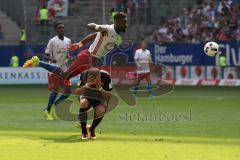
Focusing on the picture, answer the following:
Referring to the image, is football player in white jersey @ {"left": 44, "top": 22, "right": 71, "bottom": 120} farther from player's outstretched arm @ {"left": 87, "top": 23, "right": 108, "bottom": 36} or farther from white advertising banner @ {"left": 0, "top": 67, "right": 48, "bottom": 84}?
white advertising banner @ {"left": 0, "top": 67, "right": 48, "bottom": 84}

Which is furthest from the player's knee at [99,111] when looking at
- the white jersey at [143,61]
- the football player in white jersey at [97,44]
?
the white jersey at [143,61]

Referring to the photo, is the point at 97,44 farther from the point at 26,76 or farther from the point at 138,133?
the point at 26,76

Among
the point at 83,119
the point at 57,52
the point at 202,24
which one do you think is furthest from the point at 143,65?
the point at 83,119

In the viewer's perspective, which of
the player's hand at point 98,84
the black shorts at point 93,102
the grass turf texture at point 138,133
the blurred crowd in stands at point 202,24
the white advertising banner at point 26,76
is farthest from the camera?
the blurred crowd in stands at point 202,24

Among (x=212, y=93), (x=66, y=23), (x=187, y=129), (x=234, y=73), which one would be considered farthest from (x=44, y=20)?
(x=187, y=129)

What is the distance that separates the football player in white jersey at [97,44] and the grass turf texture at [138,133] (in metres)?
1.48

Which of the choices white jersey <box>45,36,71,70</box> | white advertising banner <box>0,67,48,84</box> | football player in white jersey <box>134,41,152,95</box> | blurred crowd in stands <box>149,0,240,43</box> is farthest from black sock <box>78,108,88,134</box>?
blurred crowd in stands <box>149,0,240,43</box>

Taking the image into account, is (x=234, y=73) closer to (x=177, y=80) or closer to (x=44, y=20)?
(x=177, y=80)

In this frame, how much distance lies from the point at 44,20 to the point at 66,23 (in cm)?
133

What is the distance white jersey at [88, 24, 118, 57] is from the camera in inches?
612

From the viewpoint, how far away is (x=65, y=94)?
19.5m

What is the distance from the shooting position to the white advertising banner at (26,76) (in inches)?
1499

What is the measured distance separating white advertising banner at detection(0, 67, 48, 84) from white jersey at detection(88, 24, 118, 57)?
21930 millimetres

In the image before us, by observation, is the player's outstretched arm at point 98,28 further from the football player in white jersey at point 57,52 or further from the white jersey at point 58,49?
the white jersey at point 58,49
